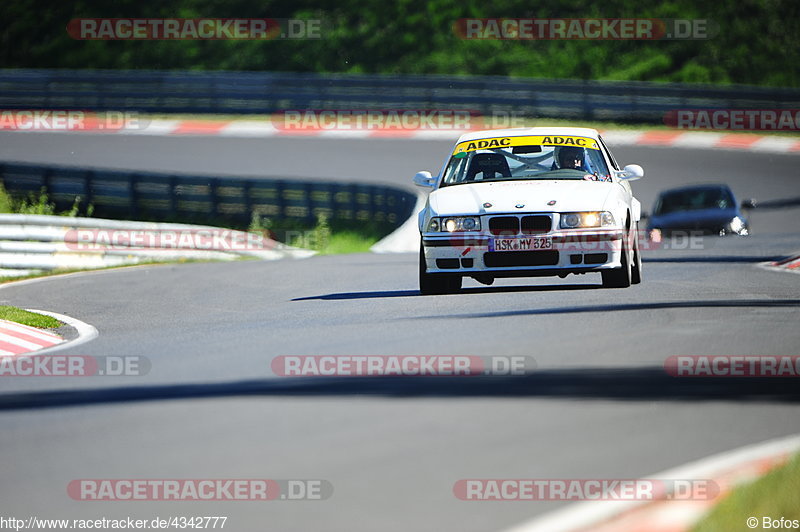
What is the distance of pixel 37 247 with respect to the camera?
19.2 meters

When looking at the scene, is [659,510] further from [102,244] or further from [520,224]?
[102,244]

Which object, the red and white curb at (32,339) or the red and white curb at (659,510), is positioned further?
the red and white curb at (32,339)

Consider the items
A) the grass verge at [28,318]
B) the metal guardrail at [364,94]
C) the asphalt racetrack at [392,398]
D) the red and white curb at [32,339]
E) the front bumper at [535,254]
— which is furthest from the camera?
the metal guardrail at [364,94]

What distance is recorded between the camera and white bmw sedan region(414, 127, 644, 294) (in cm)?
1192

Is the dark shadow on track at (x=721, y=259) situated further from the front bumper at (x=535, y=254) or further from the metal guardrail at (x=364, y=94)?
the metal guardrail at (x=364, y=94)

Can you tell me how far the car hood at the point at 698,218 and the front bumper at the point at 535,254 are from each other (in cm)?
1061

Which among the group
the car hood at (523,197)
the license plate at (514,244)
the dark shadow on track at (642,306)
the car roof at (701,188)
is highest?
the car hood at (523,197)

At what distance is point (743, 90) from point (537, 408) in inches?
1062

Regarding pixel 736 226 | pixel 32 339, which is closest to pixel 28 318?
pixel 32 339

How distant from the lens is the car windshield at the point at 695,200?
2258 cm

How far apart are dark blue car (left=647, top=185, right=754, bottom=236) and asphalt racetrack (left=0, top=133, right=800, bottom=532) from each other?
6.71 meters

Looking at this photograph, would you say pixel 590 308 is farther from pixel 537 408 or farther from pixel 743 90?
pixel 743 90

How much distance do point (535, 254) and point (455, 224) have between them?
74cm

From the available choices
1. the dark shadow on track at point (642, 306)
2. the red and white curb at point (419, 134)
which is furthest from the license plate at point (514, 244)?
the red and white curb at point (419, 134)
